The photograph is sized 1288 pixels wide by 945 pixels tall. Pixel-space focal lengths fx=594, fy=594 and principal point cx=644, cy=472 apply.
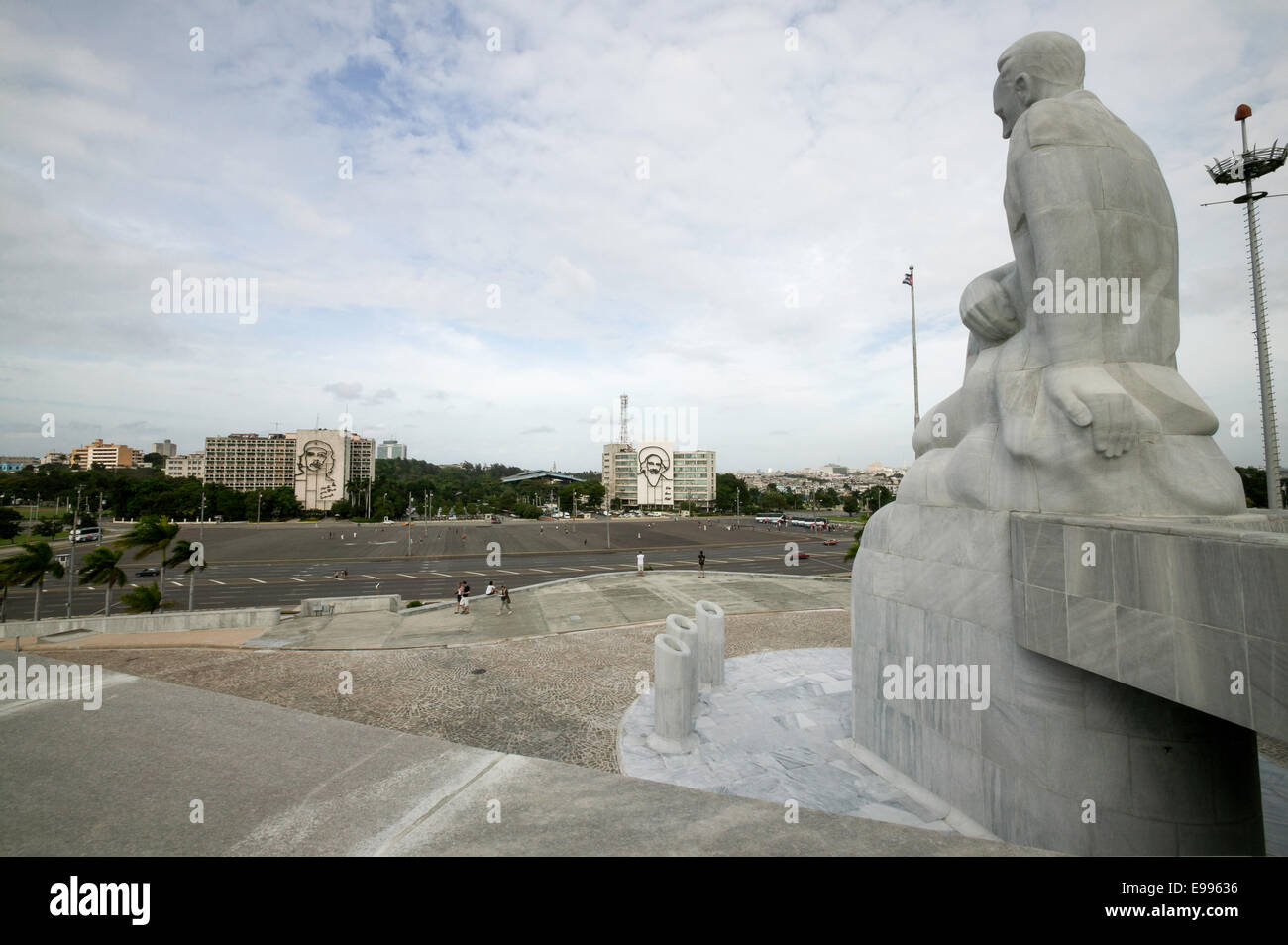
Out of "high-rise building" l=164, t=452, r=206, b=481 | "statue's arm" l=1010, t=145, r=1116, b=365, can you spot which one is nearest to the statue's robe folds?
"statue's arm" l=1010, t=145, r=1116, b=365

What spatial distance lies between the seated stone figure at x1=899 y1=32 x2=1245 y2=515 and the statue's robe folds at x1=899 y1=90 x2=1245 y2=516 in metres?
0.02

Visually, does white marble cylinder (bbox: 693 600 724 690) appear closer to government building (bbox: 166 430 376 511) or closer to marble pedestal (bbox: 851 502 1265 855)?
marble pedestal (bbox: 851 502 1265 855)

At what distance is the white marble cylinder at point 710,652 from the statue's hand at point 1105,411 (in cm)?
871

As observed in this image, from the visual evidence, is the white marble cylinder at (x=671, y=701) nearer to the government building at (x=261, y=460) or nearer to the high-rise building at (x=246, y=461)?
the government building at (x=261, y=460)

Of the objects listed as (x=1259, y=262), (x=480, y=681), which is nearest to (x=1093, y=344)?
(x=480, y=681)

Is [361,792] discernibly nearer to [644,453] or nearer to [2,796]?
[2,796]

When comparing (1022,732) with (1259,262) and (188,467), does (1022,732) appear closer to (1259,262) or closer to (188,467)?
(1259,262)

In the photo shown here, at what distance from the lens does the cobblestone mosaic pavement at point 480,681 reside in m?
12.0

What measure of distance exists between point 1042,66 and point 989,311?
3.58 m

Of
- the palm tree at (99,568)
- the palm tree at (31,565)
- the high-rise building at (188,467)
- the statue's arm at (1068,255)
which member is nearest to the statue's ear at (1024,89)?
the statue's arm at (1068,255)

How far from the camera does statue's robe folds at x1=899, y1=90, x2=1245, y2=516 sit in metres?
7.11

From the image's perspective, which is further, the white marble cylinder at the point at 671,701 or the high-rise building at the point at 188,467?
the high-rise building at the point at 188,467

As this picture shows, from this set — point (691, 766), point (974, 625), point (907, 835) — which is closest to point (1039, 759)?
point (974, 625)

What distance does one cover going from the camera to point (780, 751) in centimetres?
1046
